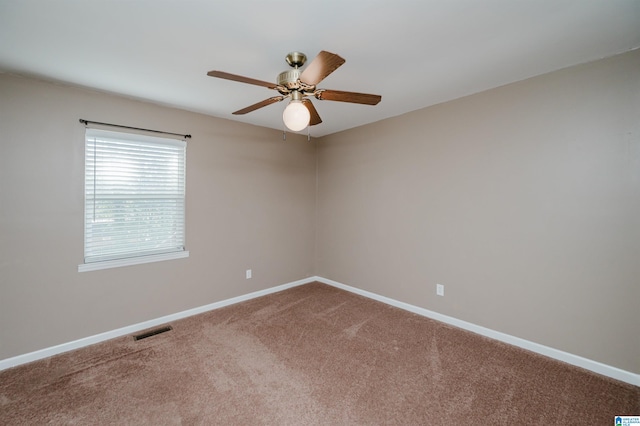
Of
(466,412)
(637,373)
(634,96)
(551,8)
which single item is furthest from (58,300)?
(634,96)

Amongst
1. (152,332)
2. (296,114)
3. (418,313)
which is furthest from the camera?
(418,313)

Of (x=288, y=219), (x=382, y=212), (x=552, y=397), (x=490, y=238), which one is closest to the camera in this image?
(x=552, y=397)

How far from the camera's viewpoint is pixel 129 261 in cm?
288

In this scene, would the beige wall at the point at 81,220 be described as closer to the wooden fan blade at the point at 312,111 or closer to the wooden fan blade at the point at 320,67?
the wooden fan blade at the point at 312,111

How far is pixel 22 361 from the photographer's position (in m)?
2.32

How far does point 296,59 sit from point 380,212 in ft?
7.51

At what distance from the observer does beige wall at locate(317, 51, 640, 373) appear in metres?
2.10

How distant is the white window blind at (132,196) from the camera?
267cm

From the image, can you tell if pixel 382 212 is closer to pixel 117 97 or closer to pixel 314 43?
pixel 314 43

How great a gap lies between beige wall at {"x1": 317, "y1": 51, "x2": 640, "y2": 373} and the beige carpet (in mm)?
401

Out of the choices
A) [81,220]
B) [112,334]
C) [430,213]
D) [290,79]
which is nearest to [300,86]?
[290,79]

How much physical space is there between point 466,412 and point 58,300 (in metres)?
3.48

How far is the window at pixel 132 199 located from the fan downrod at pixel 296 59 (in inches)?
71.9

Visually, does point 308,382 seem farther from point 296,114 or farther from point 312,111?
point 312,111
